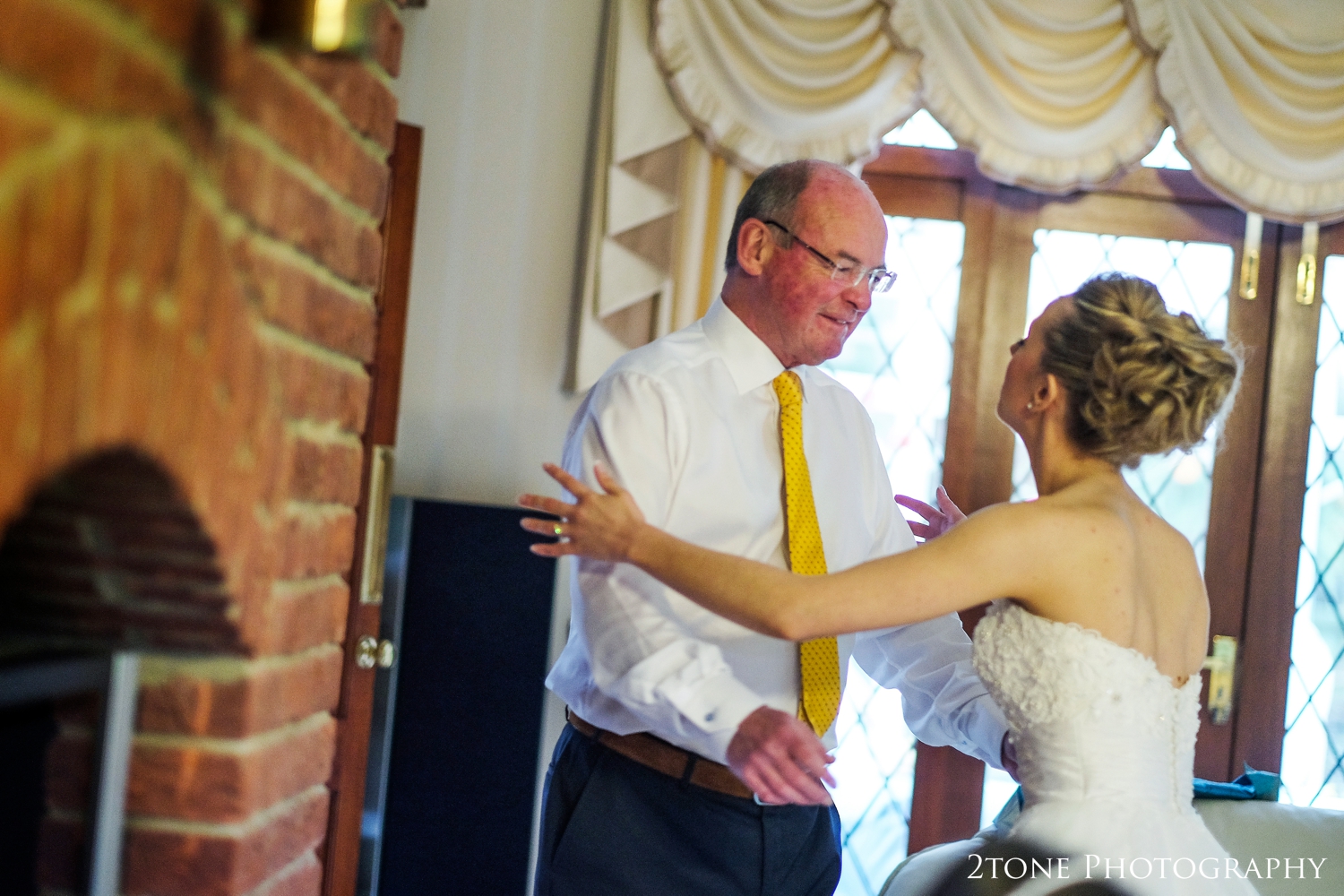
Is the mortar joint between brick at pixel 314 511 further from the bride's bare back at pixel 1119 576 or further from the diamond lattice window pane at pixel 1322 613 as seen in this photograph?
the diamond lattice window pane at pixel 1322 613

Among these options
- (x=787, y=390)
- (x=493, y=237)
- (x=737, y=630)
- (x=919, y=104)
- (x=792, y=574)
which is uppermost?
(x=919, y=104)

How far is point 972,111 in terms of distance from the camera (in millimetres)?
2895

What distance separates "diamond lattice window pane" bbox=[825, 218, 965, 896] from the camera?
3.15 m

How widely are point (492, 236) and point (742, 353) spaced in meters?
1.32

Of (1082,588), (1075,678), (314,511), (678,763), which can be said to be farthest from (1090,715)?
(314,511)

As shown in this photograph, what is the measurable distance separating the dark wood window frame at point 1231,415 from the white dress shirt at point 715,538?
102cm

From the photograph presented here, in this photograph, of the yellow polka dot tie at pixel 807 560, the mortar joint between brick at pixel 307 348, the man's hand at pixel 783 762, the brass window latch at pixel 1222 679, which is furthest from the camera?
Answer: the brass window latch at pixel 1222 679

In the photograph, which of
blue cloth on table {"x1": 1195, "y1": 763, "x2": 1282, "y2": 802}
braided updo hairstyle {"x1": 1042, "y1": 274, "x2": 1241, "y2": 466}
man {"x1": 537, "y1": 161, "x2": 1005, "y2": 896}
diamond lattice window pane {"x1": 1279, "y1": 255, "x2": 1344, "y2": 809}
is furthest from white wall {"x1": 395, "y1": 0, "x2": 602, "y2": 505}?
diamond lattice window pane {"x1": 1279, "y1": 255, "x2": 1344, "y2": 809}

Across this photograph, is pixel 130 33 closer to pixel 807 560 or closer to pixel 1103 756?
pixel 807 560

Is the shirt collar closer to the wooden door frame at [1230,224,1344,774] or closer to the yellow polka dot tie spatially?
the yellow polka dot tie

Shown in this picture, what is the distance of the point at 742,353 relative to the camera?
2.02 meters

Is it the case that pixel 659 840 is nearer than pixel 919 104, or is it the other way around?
pixel 659 840

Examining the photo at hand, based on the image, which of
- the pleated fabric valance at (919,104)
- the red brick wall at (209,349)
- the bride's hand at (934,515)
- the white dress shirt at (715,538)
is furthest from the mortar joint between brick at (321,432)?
the pleated fabric valance at (919,104)

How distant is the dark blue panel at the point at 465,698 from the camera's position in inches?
105
